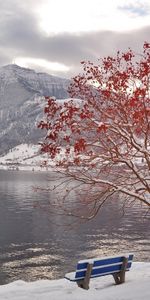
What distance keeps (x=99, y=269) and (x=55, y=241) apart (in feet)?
167

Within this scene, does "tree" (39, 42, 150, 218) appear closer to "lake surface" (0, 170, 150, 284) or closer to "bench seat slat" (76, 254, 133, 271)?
"bench seat slat" (76, 254, 133, 271)

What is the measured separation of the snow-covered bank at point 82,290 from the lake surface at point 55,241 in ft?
95.5

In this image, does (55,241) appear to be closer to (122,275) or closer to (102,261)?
(122,275)

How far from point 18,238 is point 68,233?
10087 mm

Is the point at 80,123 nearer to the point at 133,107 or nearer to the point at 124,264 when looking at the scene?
the point at 133,107

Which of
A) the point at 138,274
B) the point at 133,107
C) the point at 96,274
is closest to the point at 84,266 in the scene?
the point at 96,274

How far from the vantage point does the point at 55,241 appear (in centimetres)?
6669

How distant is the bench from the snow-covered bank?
0.36 metres

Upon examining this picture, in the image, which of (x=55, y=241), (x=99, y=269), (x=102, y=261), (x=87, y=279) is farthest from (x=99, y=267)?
(x=55, y=241)

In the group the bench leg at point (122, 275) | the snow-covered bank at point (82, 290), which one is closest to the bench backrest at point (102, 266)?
the bench leg at point (122, 275)

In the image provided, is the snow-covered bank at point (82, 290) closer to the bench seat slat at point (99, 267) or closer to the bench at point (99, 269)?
the bench at point (99, 269)

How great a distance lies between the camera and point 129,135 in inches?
683

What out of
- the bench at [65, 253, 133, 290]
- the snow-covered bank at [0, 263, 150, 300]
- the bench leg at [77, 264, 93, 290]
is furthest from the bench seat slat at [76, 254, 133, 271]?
the snow-covered bank at [0, 263, 150, 300]

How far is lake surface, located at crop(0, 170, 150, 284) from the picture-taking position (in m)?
50.3
